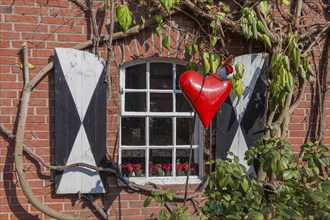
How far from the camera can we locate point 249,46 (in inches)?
158

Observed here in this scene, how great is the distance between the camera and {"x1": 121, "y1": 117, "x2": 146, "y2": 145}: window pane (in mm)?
3912

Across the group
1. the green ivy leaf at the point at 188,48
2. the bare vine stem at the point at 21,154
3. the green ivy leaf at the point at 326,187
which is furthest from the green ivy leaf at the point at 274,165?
the bare vine stem at the point at 21,154

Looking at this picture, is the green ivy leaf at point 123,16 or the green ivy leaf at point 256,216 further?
the green ivy leaf at point 123,16

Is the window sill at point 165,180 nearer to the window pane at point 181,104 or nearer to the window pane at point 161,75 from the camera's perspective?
the window pane at point 181,104

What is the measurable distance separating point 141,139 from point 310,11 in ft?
7.00

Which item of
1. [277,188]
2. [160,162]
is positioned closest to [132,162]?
[160,162]

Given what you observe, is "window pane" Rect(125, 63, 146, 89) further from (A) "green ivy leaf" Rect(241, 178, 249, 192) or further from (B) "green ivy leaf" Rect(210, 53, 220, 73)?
(A) "green ivy leaf" Rect(241, 178, 249, 192)

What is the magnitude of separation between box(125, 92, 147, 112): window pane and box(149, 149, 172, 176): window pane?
426 millimetres

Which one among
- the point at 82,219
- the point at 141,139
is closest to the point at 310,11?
the point at 141,139

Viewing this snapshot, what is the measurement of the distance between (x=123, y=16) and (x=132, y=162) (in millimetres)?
1384

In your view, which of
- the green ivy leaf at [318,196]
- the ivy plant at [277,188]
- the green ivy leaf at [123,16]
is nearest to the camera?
the green ivy leaf at [318,196]

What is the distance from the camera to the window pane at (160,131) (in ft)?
13.0

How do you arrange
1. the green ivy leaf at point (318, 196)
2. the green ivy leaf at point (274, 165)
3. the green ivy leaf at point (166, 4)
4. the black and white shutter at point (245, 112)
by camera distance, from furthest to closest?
the black and white shutter at point (245, 112) < the green ivy leaf at point (166, 4) < the green ivy leaf at point (274, 165) < the green ivy leaf at point (318, 196)

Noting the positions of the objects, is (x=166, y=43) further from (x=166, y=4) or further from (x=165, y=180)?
(x=165, y=180)
